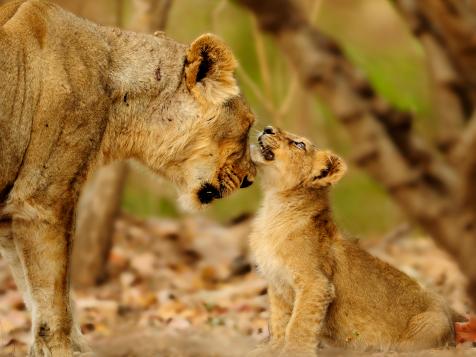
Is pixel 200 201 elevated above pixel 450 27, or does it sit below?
below

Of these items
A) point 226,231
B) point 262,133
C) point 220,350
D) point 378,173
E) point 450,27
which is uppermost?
point 450,27

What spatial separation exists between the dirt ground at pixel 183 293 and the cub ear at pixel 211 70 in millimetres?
1606

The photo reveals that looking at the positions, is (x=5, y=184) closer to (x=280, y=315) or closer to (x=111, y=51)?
(x=111, y=51)

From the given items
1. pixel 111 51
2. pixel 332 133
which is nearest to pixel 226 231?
pixel 332 133

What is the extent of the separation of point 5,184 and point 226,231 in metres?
6.36

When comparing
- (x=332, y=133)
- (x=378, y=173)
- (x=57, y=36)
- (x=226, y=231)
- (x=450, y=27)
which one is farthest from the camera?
(x=332, y=133)

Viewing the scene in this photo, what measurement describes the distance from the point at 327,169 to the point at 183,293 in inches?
Result: 128

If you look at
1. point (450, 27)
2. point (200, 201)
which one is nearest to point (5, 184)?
point (200, 201)

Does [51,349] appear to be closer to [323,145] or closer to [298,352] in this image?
[298,352]

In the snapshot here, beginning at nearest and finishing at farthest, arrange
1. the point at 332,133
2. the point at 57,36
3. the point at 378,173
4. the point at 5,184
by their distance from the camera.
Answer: the point at 378,173
the point at 5,184
the point at 57,36
the point at 332,133

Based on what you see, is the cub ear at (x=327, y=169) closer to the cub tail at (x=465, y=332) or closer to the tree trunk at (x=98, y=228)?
the cub tail at (x=465, y=332)

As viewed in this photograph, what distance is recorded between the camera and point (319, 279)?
553 centimetres

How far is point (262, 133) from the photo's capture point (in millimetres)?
5996

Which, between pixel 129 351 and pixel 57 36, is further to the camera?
pixel 129 351
